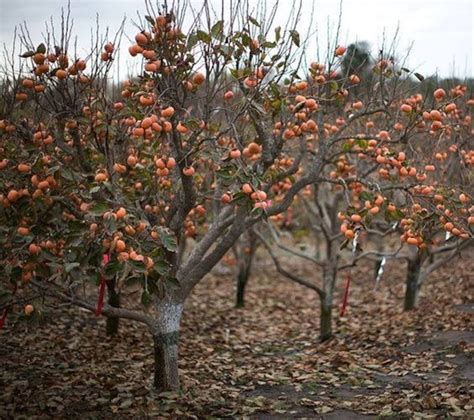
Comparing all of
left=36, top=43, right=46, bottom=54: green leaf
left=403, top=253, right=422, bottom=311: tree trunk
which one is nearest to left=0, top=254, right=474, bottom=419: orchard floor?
left=403, top=253, right=422, bottom=311: tree trunk

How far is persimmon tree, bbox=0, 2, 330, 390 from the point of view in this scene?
14.0ft

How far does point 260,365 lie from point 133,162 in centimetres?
308

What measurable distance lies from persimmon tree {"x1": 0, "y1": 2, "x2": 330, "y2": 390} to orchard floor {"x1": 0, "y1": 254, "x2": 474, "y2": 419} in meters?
0.61

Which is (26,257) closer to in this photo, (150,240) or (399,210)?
(150,240)

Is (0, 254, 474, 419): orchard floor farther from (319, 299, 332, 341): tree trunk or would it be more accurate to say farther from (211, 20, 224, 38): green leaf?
(211, 20, 224, 38): green leaf

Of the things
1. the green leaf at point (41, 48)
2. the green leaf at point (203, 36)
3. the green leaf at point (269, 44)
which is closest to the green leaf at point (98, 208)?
the green leaf at point (41, 48)

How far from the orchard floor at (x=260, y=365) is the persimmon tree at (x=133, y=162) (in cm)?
61

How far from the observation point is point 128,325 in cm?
815

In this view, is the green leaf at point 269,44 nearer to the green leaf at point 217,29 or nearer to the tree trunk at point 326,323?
the green leaf at point 217,29

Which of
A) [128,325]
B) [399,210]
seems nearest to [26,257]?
[399,210]

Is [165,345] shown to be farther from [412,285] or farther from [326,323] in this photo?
[412,285]

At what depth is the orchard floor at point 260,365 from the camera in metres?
5.02

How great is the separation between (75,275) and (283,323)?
5.50 m

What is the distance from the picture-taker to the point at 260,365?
22.3ft
